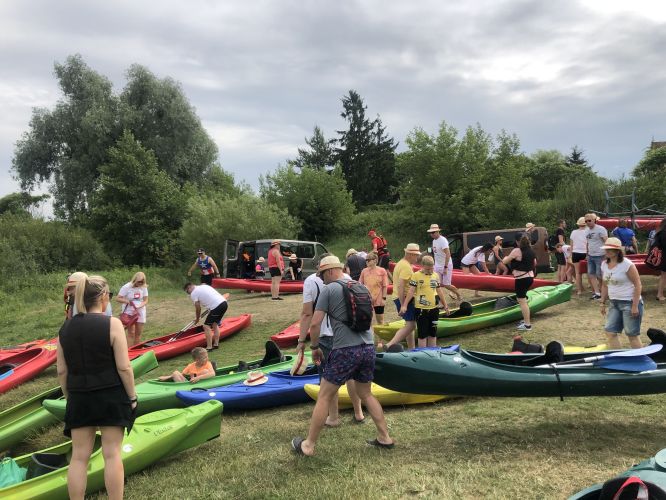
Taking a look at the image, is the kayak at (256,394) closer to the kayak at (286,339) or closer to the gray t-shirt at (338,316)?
the gray t-shirt at (338,316)

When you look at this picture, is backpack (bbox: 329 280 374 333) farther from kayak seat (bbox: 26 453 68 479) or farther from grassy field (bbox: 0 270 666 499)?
kayak seat (bbox: 26 453 68 479)

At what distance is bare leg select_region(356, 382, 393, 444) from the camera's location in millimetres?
3852

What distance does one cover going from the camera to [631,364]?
407 cm

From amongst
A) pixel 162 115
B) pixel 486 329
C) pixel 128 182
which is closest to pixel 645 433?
pixel 486 329

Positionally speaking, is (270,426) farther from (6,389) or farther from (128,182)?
(128,182)

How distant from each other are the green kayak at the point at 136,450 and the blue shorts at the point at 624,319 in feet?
14.0

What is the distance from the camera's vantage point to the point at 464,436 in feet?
13.5

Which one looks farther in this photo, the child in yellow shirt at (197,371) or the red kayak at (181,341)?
the red kayak at (181,341)

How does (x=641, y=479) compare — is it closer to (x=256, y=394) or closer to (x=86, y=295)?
(x=86, y=295)

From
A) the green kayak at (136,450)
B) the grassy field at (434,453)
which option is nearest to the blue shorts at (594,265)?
the grassy field at (434,453)

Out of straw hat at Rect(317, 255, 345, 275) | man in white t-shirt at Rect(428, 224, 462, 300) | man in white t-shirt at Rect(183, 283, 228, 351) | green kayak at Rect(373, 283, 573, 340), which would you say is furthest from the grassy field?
man in white t-shirt at Rect(428, 224, 462, 300)

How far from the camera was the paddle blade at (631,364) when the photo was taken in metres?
4.04

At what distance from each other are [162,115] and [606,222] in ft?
76.7

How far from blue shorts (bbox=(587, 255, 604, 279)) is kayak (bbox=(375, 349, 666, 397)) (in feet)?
16.5
